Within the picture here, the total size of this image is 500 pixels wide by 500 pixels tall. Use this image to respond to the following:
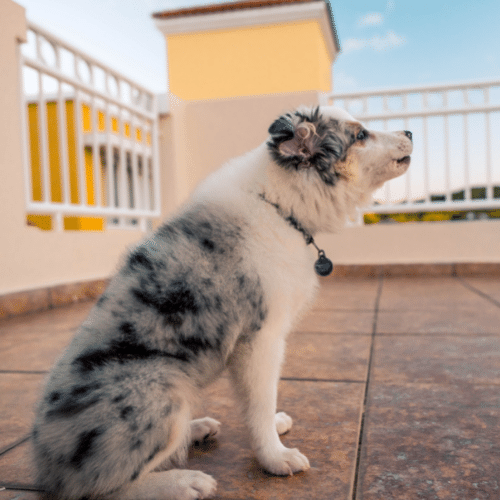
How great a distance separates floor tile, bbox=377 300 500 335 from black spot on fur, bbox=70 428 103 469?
7.82 feet

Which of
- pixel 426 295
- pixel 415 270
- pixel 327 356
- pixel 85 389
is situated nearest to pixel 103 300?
pixel 85 389

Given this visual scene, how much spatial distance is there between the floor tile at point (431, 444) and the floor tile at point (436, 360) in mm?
131

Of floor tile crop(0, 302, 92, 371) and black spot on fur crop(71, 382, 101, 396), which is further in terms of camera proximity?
floor tile crop(0, 302, 92, 371)

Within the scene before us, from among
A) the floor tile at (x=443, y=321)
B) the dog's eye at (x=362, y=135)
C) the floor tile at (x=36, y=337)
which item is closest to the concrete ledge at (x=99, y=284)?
the floor tile at (x=36, y=337)

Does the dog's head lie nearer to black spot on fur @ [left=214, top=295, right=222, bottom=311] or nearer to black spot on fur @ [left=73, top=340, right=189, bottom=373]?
black spot on fur @ [left=214, top=295, right=222, bottom=311]

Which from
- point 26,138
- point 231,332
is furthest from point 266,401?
point 26,138

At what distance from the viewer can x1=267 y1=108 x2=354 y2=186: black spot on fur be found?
5.05 feet

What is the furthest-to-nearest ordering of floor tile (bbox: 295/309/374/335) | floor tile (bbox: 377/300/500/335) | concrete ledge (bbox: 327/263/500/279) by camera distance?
concrete ledge (bbox: 327/263/500/279), floor tile (bbox: 295/309/374/335), floor tile (bbox: 377/300/500/335)

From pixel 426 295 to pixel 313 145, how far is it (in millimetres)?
3458

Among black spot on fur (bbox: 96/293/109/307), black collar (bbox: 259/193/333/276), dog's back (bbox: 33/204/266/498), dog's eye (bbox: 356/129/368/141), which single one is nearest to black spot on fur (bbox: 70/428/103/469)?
dog's back (bbox: 33/204/266/498)

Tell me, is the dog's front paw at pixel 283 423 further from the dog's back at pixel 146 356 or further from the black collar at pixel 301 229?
the black collar at pixel 301 229

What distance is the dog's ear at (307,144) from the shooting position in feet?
5.04

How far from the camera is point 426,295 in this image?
4.55 meters

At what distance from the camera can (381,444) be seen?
1517mm
